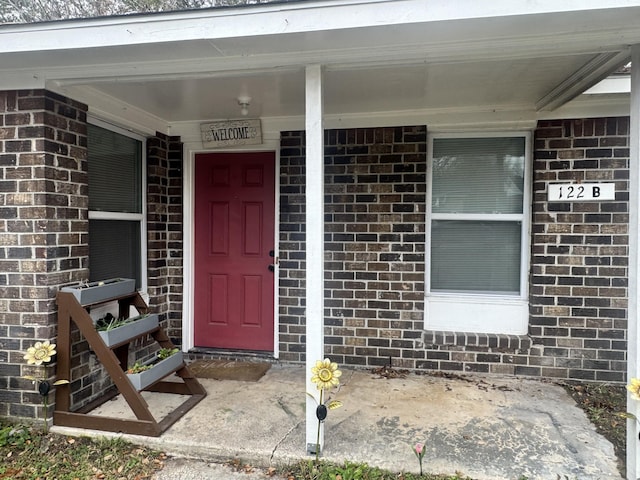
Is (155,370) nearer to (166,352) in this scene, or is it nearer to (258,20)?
(166,352)

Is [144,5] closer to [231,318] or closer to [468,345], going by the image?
[231,318]

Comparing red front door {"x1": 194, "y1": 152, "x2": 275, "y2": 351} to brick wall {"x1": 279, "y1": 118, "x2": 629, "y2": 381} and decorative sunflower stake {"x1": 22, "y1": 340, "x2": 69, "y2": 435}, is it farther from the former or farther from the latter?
decorative sunflower stake {"x1": 22, "y1": 340, "x2": 69, "y2": 435}

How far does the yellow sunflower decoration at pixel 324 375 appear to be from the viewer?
2219 millimetres

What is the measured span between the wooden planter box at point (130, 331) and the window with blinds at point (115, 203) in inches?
25.8

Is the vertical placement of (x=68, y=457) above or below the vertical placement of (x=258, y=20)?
below

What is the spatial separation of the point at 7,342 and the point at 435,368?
323cm

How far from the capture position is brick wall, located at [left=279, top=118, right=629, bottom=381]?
10.9 feet

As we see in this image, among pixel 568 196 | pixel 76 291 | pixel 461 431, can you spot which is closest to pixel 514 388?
pixel 461 431

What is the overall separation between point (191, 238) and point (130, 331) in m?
1.39

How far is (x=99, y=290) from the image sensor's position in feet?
9.05

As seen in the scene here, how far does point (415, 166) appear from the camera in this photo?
360 centimetres

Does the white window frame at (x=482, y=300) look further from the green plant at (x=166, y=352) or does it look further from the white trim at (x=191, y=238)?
the green plant at (x=166, y=352)

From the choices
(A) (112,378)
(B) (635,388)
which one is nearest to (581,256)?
(B) (635,388)

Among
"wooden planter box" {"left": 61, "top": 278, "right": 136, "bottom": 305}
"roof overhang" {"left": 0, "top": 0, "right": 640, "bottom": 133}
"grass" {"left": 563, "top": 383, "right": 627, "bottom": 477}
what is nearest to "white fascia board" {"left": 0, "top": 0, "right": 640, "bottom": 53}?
"roof overhang" {"left": 0, "top": 0, "right": 640, "bottom": 133}
